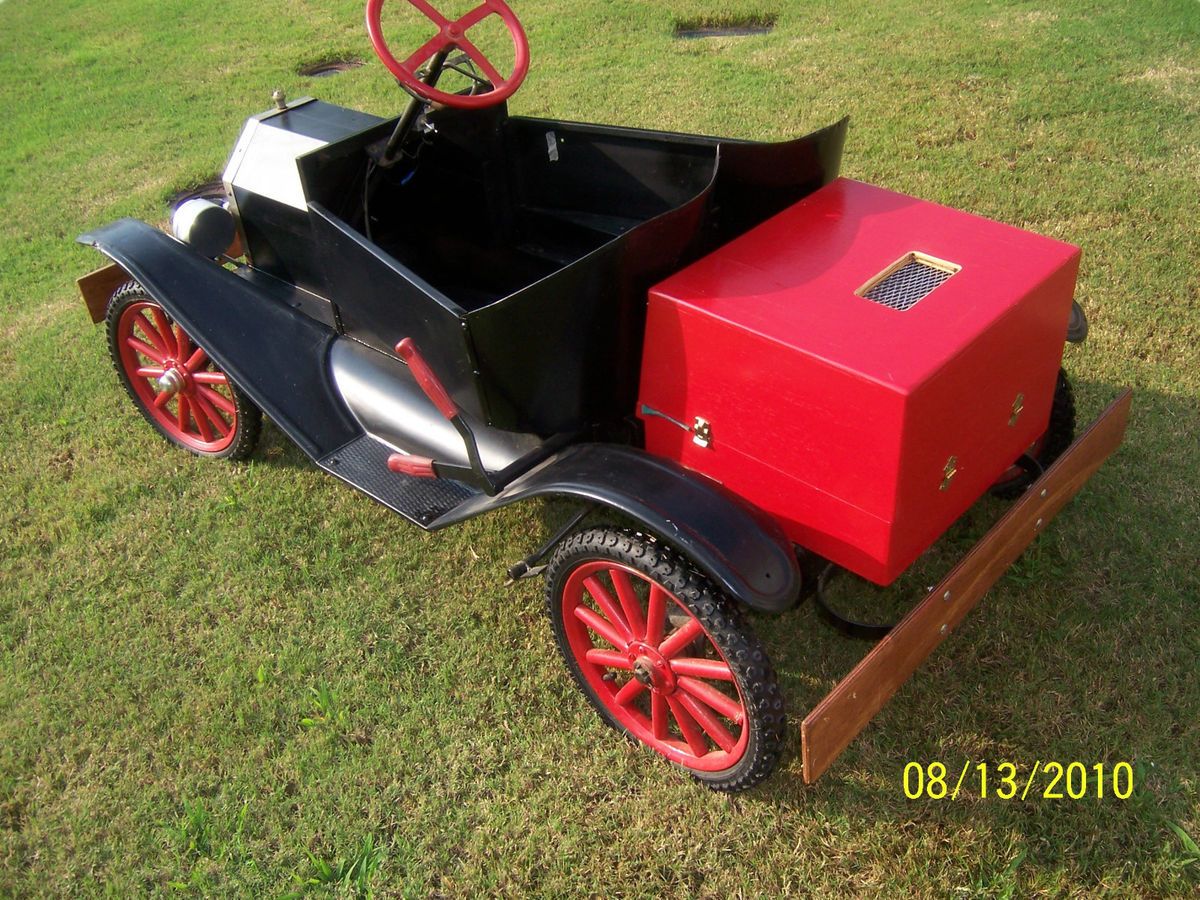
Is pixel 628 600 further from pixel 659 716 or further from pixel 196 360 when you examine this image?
pixel 196 360

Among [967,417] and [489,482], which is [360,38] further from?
[967,417]

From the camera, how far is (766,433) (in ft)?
7.86

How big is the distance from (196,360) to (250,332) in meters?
0.47

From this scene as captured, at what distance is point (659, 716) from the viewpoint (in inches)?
105

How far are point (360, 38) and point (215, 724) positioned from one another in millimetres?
6602

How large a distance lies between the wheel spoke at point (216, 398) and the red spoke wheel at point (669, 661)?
5.81ft

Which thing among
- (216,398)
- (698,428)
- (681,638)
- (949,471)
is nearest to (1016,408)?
(949,471)

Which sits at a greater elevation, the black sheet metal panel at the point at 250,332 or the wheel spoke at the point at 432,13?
the wheel spoke at the point at 432,13

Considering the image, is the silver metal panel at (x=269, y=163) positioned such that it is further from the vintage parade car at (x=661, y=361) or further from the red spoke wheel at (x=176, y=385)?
the red spoke wheel at (x=176, y=385)

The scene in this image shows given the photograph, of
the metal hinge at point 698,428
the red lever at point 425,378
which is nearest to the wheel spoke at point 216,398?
the red lever at point 425,378

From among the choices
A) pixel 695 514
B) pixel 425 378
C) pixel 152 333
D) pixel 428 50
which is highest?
pixel 428 50

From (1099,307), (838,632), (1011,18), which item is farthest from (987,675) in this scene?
(1011,18)

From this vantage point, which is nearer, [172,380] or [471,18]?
[471,18]

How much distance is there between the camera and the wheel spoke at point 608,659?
2652 mm
